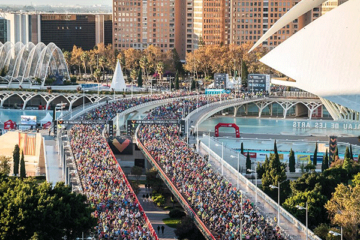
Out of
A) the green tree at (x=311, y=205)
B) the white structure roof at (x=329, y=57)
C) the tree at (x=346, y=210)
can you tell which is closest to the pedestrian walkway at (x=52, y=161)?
the green tree at (x=311, y=205)

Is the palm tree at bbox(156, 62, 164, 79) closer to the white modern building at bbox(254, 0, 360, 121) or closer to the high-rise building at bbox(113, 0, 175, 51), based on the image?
the high-rise building at bbox(113, 0, 175, 51)

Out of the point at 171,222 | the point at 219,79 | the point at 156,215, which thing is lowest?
the point at 171,222

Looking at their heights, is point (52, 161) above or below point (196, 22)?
below

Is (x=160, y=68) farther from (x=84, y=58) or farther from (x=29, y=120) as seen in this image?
(x=29, y=120)

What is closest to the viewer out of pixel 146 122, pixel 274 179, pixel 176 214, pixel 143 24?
pixel 176 214

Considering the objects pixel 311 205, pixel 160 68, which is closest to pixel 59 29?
pixel 160 68

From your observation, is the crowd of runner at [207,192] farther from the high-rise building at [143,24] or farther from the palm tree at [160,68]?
the high-rise building at [143,24]

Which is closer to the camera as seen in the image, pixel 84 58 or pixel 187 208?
pixel 187 208
